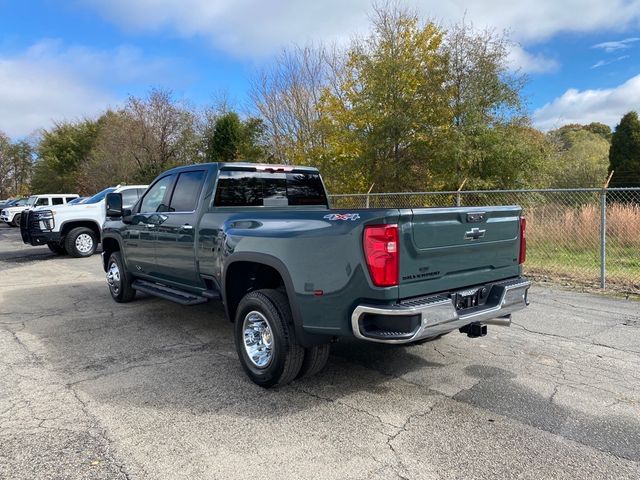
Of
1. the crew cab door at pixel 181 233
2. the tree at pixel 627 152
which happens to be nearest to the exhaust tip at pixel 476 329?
the crew cab door at pixel 181 233

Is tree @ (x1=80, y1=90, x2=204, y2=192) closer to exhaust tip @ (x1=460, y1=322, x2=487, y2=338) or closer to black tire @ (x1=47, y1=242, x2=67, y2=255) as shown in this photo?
black tire @ (x1=47, y1=242, x2=67, y2=255)

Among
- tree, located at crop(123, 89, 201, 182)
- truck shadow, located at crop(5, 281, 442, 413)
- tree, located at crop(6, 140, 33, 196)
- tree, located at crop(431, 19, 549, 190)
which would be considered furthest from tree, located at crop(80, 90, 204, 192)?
tree, located at crop(6, 140, 33, 196)

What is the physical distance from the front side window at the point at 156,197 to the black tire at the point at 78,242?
26.1ft

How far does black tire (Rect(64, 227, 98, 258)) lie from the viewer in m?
13.4

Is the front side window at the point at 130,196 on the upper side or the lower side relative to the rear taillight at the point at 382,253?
upper

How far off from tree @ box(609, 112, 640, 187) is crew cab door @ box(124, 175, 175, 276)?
22096mm

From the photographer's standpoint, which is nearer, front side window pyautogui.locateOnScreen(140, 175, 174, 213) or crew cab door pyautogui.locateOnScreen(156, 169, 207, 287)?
crew cab door pyautogui.locateOnScreen(156, 169, 207, 287)

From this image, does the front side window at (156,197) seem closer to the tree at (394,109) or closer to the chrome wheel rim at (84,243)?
the chrome wheel rim at (84,243)

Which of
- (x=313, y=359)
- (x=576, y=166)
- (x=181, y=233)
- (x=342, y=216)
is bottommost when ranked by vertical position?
(x=313, y=359)

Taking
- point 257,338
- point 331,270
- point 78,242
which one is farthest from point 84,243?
point 331,270

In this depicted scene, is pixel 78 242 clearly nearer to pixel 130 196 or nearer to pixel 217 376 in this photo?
pixel 130 196

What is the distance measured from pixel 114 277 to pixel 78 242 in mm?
6988

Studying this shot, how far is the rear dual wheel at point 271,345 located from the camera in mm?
3836

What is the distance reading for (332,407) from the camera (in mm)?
3719
